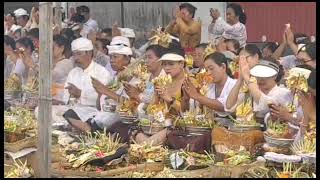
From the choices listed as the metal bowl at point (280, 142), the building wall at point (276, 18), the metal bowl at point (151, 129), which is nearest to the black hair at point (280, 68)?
the building wall at point (276, 18)

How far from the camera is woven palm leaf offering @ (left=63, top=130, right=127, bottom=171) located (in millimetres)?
6480

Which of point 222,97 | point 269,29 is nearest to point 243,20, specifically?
point 269,29

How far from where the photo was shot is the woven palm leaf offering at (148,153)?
639 centimetres

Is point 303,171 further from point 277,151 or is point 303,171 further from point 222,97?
point 222,97

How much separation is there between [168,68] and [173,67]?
5cm

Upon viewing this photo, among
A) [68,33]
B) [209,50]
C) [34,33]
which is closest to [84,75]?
[68,33]

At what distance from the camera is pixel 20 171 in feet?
22.2

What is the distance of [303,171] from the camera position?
19.6ft

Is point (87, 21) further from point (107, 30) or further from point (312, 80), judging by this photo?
point (312, 80)

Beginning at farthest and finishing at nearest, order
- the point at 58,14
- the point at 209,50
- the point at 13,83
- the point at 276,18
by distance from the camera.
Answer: the point at 13,83 < the point at 58,14 < the point at 209,50 < the point at 276,18

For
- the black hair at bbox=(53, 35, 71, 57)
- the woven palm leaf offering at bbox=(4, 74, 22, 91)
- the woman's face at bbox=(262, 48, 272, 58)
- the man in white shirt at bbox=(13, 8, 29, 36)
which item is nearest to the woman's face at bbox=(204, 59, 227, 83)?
the woman's face at bbox=(262, 48, 272, 58)

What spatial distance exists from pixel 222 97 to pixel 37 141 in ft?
5.63

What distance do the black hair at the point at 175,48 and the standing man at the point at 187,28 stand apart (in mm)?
35

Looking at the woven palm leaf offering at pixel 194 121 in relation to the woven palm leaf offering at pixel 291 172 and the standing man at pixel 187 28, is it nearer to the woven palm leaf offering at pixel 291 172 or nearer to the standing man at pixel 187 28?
the standing man at pixel 187 28
